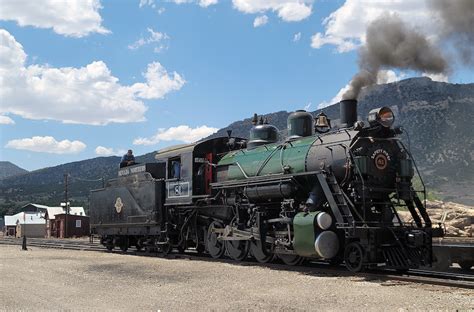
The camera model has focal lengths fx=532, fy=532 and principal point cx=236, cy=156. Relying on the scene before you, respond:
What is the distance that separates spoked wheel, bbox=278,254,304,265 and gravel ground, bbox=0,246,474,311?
3.05 feet

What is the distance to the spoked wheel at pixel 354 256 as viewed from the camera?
12148 mm

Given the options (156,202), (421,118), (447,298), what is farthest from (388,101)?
(447,298)

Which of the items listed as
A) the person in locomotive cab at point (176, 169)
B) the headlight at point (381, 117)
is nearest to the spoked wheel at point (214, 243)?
the person in locomotive cab at point (176, 169)

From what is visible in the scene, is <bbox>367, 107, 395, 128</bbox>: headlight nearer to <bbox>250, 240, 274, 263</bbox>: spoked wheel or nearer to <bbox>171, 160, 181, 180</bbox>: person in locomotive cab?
<bbox>250, 240, 274, 263</bbox>: spoked wheel

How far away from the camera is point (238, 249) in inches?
635

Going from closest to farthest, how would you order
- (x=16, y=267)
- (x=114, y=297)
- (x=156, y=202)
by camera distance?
(x=114, y=297), (x=16, y=267), (x=156, y=202)

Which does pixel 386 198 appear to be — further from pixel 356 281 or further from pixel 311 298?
pixel 311 298

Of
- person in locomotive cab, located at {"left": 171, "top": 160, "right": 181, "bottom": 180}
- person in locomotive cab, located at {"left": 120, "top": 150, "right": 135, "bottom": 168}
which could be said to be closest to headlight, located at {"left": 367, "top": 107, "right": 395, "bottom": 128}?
person in locomotive cab, located at {"left": 171, "top": 160, "right": 181, "bottom": 180}

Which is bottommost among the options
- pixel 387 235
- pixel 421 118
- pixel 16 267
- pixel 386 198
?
pixel 16 267

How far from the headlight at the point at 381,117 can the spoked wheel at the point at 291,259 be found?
415 cm

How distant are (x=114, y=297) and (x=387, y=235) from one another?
6.36 meters

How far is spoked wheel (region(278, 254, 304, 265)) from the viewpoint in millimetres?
14433

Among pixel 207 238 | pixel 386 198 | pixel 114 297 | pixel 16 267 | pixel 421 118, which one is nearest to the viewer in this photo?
pixel 114 297

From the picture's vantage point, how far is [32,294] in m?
9.95
